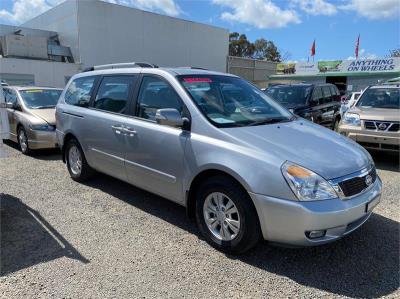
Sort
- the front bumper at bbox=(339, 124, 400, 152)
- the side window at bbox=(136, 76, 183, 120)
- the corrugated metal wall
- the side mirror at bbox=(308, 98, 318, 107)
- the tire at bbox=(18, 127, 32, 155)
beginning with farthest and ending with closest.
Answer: the corrugated metal wall < the side mirror at bbox=(308, 98, 318, 107) < the tire at bbox=(18, 127, 32, 155) < the front bumper at bbox=(339, 124, 400, 152) < the side window at bbox=(136, 76, 183, 120)

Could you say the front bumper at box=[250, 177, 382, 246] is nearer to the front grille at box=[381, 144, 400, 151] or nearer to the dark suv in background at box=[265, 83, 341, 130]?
the front grille at box=[381, 144, 400, 151]

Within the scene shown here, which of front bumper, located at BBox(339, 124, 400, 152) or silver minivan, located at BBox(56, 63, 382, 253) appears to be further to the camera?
front bumper, located at BBox(339, 124, 400, 152)

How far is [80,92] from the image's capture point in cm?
571

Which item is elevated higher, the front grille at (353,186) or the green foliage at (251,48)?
the green foliage at (251,48)

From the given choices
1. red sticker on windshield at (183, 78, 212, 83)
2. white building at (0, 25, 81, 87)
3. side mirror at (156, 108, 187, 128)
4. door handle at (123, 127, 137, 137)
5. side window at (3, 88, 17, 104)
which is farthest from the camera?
white building at (0, 25, 81, 87)

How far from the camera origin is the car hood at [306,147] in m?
3.15

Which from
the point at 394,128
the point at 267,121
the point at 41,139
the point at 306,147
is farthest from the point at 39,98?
the point at 394,128

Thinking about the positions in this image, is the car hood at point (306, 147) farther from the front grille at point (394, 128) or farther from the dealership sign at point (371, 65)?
the dealership sign at point (371, 65)

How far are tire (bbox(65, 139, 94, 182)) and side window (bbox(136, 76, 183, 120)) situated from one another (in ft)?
5.56

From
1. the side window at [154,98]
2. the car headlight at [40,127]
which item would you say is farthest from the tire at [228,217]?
the car headlight at [40,127]

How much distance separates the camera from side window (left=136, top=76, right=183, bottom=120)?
404 cm

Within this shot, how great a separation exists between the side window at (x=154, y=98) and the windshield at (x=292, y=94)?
6.09m

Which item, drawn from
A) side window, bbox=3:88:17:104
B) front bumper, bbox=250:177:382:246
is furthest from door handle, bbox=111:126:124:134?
side window, bbox=3:88:17:104

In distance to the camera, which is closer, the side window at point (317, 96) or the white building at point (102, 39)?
the side window at point (317, 96)
